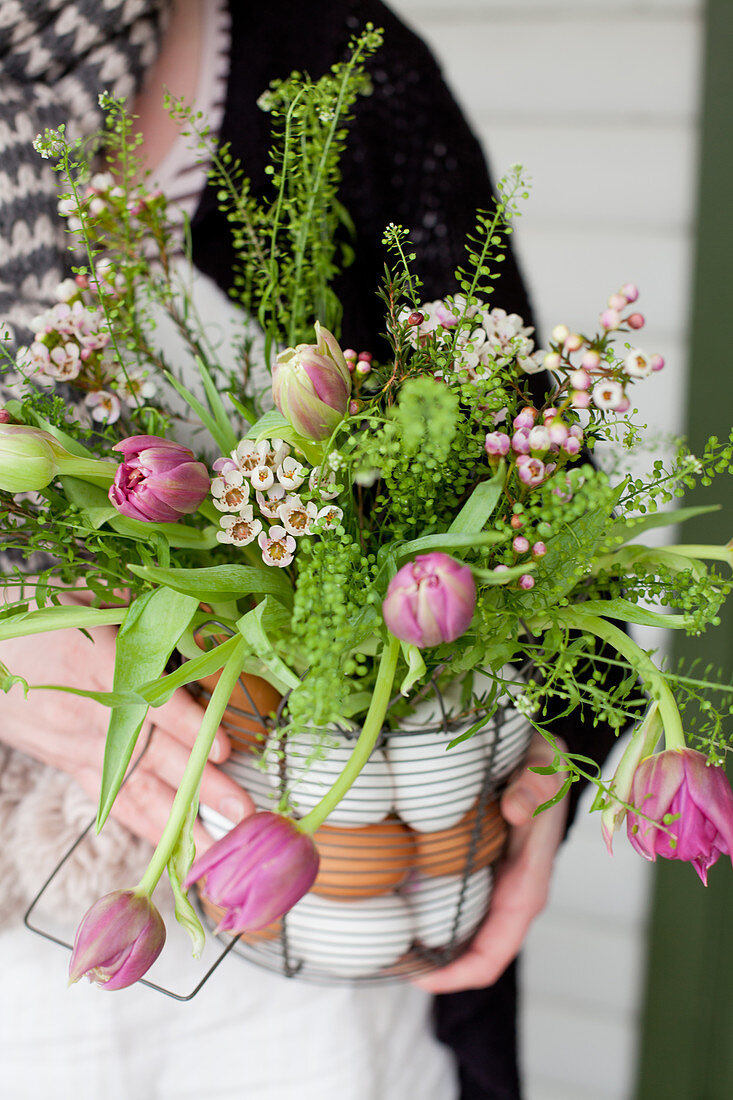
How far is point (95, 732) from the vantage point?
18.4 inches

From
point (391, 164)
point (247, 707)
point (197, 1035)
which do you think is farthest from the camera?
point (391, 164)

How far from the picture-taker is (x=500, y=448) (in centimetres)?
28

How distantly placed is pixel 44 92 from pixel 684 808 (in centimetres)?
57

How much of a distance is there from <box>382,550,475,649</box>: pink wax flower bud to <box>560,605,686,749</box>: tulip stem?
0.26 ft

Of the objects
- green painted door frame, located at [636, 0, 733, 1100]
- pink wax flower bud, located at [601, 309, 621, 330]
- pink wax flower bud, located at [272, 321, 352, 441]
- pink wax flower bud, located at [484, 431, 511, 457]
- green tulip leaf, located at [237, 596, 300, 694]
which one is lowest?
green painted door frame, located at [636, 0, 733, 1100]

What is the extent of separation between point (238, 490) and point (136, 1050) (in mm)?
382

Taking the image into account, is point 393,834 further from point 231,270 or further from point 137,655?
point 231,270

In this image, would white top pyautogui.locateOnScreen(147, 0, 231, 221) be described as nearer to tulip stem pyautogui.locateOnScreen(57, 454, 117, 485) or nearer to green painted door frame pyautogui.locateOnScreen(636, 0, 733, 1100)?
tulip stem pyautogui.locateOnScreen(57, 454, 117, 485)

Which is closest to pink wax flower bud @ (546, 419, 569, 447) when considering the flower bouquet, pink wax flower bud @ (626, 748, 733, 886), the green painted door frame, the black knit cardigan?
the flower bouquet

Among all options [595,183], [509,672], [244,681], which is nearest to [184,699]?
[244,681]

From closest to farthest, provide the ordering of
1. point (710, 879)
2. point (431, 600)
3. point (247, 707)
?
point (431, 600)
point (247, 707)
point (710, 879)

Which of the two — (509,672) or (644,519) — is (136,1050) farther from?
(644,519)

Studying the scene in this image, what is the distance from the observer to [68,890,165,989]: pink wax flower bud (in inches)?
10.8

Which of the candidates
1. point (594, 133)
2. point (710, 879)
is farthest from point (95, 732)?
point (594, 133)
